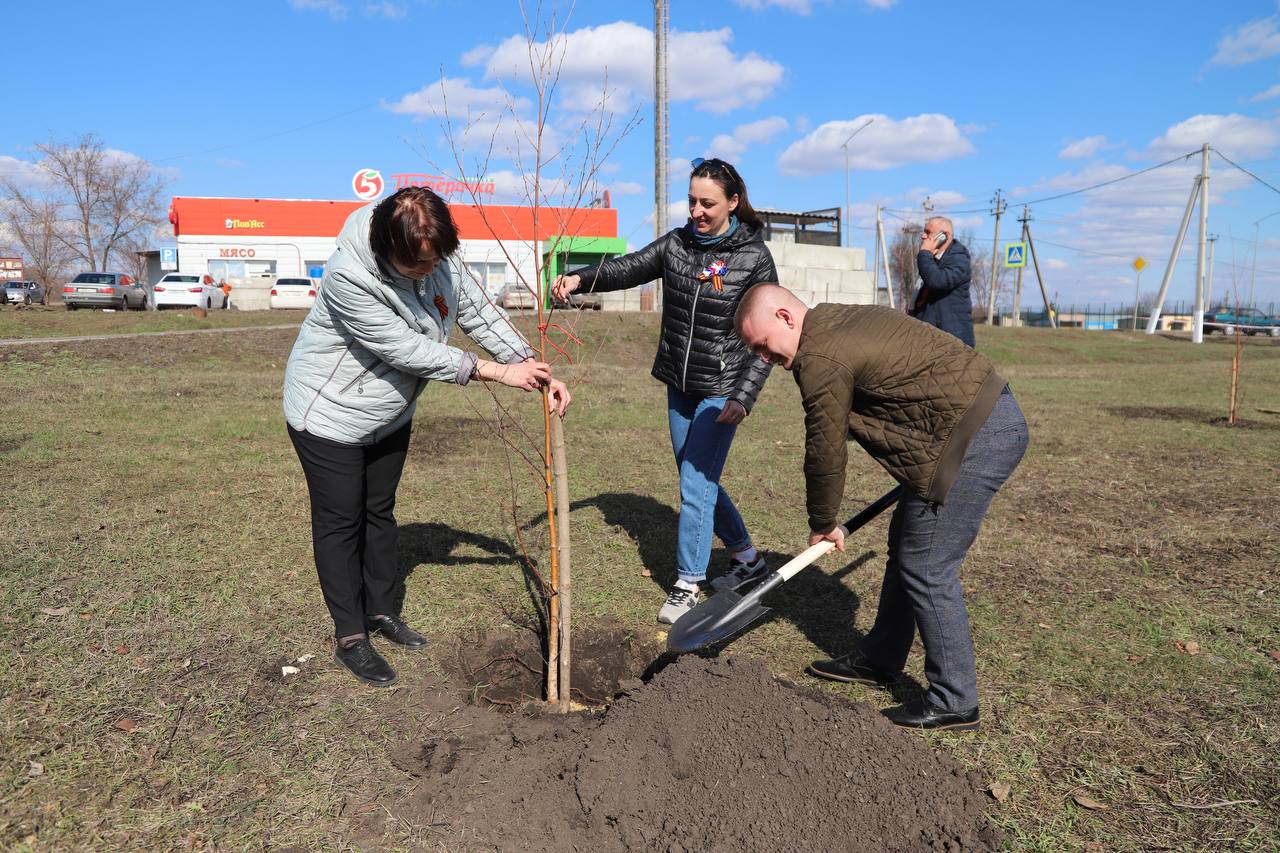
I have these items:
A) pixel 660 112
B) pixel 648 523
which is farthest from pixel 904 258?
pixel 648 523

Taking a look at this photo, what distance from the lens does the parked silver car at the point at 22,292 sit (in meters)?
32.2

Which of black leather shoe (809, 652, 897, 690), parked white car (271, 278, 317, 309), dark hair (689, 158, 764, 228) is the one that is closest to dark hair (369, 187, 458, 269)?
dark hair (689, 158, 764, 228)

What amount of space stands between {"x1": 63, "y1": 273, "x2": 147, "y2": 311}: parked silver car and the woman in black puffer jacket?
27.3 m

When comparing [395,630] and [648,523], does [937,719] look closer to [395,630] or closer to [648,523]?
[395,630]

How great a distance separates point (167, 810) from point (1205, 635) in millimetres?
4098

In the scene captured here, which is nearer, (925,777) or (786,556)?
(925,777)

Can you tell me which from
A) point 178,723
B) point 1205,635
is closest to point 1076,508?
point 1205,635

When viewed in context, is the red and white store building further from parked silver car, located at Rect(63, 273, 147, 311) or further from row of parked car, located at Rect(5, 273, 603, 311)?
parked silver car, located at Rect(63, 273, 147, 311)

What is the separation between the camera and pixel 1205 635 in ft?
11.8

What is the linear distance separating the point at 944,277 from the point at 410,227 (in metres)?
4.63

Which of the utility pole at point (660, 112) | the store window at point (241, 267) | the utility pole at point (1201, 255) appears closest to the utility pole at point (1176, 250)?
the utility pole at point (1201, 255)

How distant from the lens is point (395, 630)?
3.50 m

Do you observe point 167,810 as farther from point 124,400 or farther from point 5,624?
point 124,400

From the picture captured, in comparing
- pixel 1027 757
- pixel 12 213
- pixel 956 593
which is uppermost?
pixel 12 213
